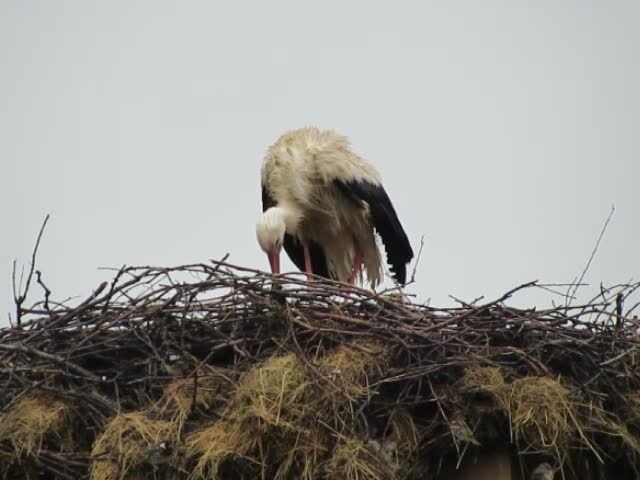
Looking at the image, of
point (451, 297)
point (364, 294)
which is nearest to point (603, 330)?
point (451, 297)

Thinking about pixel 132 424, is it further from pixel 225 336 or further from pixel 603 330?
pixel 603 330

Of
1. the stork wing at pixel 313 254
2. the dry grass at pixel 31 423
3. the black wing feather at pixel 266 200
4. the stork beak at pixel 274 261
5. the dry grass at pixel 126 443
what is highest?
the black wing feather at pixel 266 200

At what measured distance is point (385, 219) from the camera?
23.4 ft

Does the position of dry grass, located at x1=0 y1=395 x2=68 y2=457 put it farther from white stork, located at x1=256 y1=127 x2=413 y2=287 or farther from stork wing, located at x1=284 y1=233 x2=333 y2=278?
stork wing, located at x1=284 y1=233 x2=333 y2=278

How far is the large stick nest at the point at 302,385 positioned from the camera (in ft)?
13.4

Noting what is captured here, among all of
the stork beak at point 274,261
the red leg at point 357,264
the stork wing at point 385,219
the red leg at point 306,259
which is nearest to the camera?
the stork beak at point 274,261

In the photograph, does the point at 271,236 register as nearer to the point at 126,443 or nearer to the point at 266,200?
the point at 266,200

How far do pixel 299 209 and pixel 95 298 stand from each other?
2.72 m

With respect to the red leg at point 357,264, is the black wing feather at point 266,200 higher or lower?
higher

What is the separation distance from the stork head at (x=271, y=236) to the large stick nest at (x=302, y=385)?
1.97 m

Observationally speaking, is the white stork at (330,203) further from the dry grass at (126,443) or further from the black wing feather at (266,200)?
the dry grass at (126,443)

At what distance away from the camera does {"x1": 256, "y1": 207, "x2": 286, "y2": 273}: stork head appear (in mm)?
6758

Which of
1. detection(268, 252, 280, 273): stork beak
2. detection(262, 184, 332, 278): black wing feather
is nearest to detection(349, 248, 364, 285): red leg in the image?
detection(262, 184, 332, 278): black wing feather

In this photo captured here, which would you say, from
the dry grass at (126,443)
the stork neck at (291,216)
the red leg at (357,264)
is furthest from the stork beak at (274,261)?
the dry grass at (126,443)
